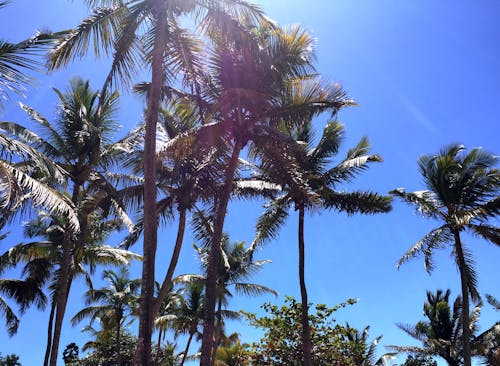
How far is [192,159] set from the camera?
44.7 ft

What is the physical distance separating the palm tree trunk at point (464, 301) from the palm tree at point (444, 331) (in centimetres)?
786

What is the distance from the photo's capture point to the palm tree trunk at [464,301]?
15.9 meters

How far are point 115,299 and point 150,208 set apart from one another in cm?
2009

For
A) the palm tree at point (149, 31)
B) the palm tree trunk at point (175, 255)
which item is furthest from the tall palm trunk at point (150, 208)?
the palm tree trunk at point (175, 255)

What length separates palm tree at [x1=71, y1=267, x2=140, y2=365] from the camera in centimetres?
2664

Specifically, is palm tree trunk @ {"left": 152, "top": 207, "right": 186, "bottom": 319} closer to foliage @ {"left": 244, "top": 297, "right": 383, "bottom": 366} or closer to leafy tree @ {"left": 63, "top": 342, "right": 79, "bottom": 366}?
foliage @ {"left": 244, "top": 297, "right": 383, "bottom": 366}

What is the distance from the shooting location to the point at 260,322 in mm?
16031

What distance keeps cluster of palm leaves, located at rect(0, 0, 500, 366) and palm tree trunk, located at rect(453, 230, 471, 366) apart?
0.15ft

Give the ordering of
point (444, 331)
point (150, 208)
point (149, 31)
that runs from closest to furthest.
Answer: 1. point (150, 208)
2. point (149, 31)
3. point (444, 331)

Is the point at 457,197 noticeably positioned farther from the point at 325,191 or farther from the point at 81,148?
the point at 81,148

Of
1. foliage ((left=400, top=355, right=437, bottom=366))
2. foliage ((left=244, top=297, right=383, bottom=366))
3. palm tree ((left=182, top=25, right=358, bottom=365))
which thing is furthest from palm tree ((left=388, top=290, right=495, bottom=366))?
palm tree ((left=182, top=25, right=358, bottom=365))

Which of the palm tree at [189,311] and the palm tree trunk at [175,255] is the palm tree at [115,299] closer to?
the palm tree at [189,311]

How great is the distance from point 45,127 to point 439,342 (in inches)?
805

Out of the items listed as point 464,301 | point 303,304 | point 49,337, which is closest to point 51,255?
point 49,337
